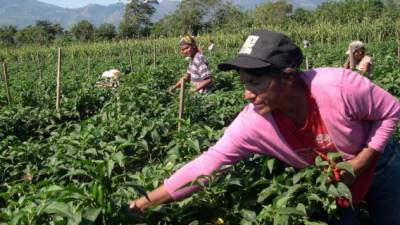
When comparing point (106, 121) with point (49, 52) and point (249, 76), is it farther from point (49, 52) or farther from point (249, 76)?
point (49, 52)

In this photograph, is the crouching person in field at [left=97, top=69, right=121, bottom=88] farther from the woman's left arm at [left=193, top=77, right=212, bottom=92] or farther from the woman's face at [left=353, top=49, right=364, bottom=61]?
the woman's face at [left=353, top=49, right=364, bottom=61]

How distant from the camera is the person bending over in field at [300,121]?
7.25 feet

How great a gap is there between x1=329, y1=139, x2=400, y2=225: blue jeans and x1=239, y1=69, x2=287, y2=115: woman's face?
29.3 inches

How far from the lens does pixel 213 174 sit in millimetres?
2486

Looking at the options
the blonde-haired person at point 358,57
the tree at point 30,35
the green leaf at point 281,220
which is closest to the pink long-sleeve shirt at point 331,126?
the green leaf at point 281,220

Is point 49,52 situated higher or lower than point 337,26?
lower

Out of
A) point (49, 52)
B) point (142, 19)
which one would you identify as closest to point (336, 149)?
point (49, 52)

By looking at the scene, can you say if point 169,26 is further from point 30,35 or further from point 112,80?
point 112,80

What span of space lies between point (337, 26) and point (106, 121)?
25733mm

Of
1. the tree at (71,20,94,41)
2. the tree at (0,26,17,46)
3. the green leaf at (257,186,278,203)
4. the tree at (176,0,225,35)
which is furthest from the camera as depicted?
the tree at (176,0,225,35)

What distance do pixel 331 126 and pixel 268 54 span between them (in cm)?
47

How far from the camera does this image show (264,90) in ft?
7.27

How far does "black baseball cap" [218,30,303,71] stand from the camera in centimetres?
216

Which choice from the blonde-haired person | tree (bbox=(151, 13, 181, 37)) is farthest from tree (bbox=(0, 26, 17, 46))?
the blonde-haired person
